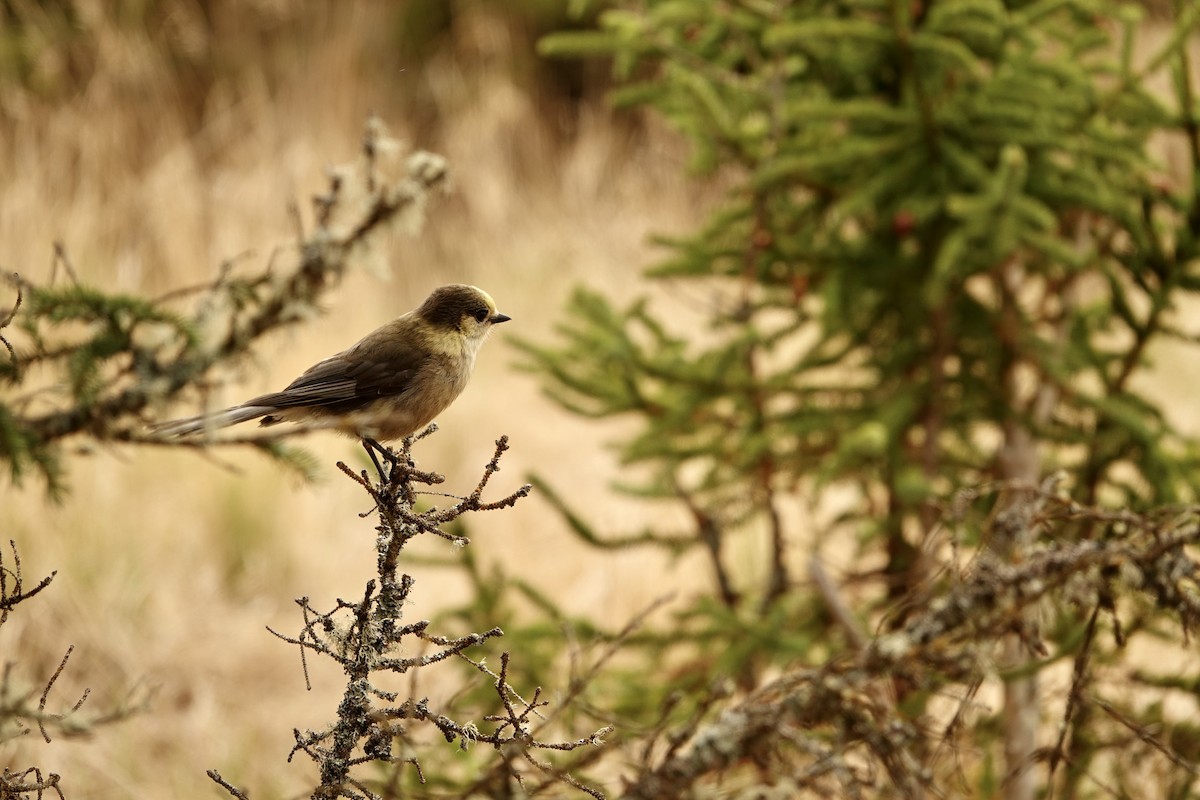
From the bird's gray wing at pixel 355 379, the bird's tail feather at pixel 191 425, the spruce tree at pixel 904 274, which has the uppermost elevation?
the spruce tree at pixel 904 274

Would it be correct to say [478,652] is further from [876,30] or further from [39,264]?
[39,264]

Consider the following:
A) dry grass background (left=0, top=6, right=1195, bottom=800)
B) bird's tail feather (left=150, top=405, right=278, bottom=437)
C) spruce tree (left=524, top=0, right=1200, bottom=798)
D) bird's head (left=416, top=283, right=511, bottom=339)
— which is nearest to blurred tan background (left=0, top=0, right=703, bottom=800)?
dry grass background (left=0, top=6, right=1195, bottom=800)

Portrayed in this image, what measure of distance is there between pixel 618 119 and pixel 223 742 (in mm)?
9603

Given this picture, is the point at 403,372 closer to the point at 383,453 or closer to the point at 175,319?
the point at 383,453

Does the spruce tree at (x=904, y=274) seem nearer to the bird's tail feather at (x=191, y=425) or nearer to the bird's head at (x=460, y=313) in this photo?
the bird's head at (x=460, y=313)

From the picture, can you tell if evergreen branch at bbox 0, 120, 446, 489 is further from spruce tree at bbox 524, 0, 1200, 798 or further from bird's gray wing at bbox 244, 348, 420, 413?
spruce tree at bbox 524, 0, 1200, 798

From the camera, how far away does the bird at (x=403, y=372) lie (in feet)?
7.24

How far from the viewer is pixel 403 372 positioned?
2.29 metres

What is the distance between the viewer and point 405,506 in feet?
6.09

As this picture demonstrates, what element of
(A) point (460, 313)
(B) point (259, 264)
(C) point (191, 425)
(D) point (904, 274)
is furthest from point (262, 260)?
(C) point (191, 425)

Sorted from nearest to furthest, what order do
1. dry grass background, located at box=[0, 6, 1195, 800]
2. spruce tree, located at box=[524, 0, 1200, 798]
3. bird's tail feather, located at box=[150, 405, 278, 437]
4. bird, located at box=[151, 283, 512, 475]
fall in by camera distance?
bird's tail feather, located at box=[150, 405, 278, 437], bird, located at box=[151, 283, 512, 475], spruce tree, located at box=[524, 0, 1200, 798], dry grass background, located at box=[0, 6, 1195, 800]

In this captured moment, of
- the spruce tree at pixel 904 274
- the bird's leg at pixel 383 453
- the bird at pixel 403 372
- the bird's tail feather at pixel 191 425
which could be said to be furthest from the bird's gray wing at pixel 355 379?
the spruce tree at pixel 904 274

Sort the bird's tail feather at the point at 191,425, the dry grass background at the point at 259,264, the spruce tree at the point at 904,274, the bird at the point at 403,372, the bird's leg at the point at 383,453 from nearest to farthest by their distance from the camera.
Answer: the bird's tail feather at the point at 191,425, the bird's leg at the point at 383,453, the bird at the point at 403,372, the spruce tree at the point at 904,274, the dry grass background at the point at 259,264

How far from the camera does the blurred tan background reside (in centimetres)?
578
